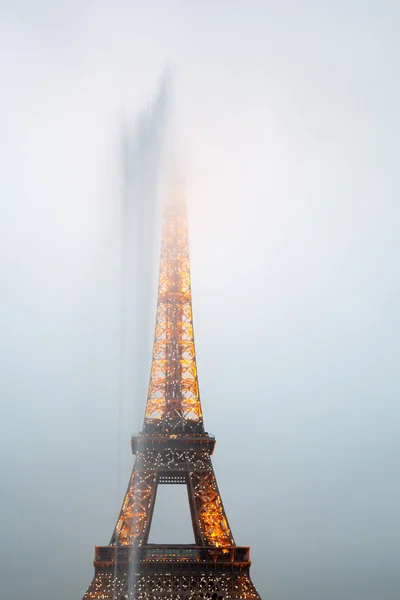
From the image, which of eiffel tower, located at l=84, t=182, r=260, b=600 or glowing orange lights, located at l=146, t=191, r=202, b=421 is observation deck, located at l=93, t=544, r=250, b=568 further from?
glowing orange lights, located at l=146, t=191, r=202, b=421

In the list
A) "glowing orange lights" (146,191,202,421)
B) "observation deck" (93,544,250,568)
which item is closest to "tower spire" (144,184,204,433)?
"glowing orange lights" (146,191,202,421)

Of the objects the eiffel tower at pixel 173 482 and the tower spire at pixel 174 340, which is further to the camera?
the tower spire at pixel 174 340

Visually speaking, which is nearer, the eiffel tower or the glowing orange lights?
the eiffel tower

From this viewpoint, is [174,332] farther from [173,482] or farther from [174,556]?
[174,556]

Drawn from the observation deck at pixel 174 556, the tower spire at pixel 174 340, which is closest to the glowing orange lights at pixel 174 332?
the tower spire at pixel 174 340

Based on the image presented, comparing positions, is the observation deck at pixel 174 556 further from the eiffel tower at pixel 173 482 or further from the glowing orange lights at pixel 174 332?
the glowing orange lights at pixel 174 332

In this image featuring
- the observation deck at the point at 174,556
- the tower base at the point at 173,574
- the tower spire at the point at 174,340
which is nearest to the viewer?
the tower base at the point at 173,574
